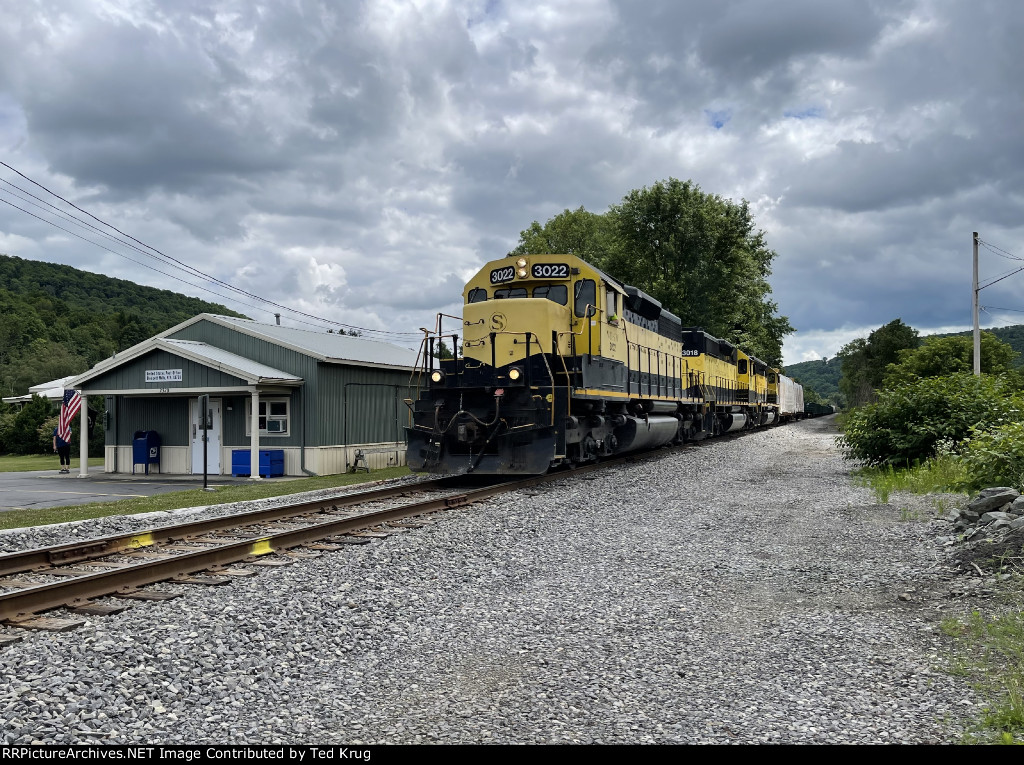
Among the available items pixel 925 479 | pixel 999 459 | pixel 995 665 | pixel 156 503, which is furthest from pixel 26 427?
pixel 995 665

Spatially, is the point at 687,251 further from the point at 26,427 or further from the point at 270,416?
the point at 26,427

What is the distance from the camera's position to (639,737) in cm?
318

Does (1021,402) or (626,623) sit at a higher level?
(1021,402)

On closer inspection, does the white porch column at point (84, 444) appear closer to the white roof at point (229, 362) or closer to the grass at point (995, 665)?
the white roof at point (229, 362)

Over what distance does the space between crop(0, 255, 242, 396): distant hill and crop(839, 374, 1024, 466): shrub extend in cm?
5741

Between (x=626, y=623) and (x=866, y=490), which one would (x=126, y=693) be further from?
(x=866, y=490)

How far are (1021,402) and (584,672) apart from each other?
1105 cm

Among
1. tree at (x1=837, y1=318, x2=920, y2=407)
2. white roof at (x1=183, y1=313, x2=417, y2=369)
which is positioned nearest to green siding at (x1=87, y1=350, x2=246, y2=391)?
white roof at (x1=183, y1=313, x2=417, y2=369)

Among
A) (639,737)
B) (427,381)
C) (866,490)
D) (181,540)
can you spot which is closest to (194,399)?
(427,381)

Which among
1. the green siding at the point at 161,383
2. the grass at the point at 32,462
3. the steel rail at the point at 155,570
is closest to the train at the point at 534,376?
the steel rail at the point at 155,570

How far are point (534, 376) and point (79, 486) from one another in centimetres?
1204
